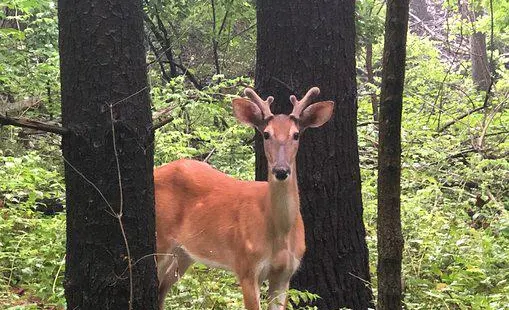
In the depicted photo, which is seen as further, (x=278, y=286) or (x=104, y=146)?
(x=278, y=286)

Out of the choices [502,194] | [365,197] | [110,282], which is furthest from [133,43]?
[502,194]

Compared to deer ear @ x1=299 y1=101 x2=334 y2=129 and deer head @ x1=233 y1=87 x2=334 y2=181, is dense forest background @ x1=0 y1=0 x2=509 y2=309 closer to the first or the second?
deer head @ x1=233 y1=87 x2=334 y2=181

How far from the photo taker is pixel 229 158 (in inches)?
368

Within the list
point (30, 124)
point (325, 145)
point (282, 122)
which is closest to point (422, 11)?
point (325, 145)

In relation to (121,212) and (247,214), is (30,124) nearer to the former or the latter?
(121,212)

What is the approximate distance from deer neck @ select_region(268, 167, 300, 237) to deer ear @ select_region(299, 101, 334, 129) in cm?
36

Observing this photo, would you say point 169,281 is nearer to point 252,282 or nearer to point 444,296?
point 252,282

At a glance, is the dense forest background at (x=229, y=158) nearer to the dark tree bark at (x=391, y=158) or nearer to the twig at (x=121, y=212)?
the twig at (x=121, y=212)

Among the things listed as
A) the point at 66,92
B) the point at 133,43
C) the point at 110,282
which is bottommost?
the point at 110,282

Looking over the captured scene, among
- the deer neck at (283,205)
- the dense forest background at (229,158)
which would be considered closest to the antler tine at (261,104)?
the deer neck at (283,205)

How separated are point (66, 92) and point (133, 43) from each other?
45cm

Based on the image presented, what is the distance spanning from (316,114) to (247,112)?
1.70 ft

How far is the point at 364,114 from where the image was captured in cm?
1293

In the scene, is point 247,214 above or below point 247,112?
below
